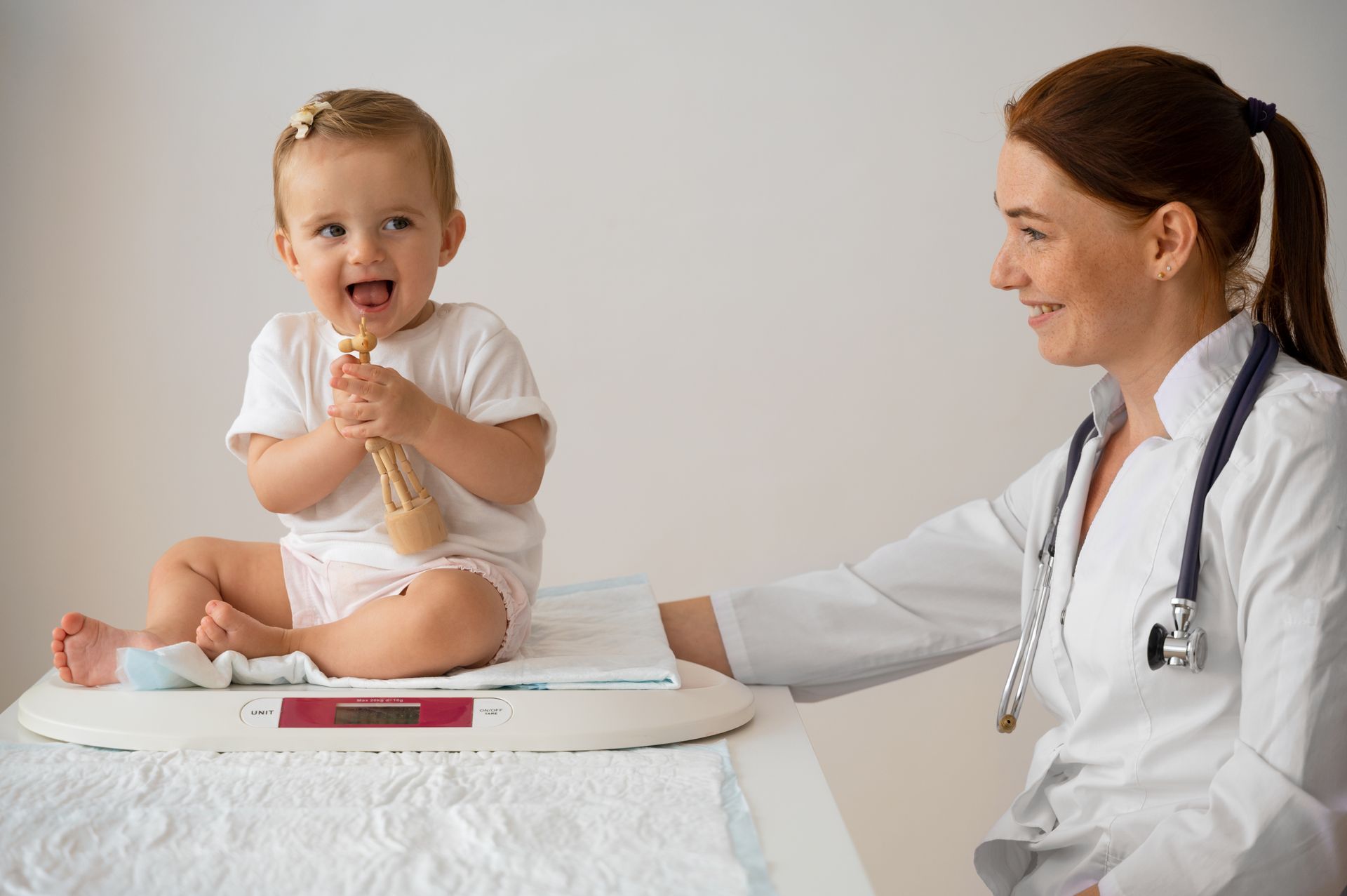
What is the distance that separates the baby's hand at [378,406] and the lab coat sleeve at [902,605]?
1.64 ft

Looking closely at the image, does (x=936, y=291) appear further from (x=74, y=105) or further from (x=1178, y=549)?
(x=74, y=105)

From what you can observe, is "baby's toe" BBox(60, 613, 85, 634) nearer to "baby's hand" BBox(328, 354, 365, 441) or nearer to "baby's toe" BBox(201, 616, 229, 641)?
"baby's toe" BBox(201, 616, 229, 641)

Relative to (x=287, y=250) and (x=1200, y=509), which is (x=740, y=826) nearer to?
(x=1200, y=509)

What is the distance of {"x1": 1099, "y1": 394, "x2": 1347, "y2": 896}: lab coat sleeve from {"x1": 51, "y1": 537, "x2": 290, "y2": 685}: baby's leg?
3.14 ft

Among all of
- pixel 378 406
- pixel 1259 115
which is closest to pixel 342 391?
pixel 378 406

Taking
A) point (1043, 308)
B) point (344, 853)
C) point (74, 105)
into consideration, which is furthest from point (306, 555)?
point (74, 105)

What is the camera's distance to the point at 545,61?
2.40m

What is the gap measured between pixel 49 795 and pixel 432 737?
1.02 feet

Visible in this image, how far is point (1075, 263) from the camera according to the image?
130 cm

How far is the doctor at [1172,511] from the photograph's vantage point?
1.08 meters

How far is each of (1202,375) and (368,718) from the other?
889 millimetres

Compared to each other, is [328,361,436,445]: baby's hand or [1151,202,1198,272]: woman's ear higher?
[1151,202,1198,272]: woman's ear

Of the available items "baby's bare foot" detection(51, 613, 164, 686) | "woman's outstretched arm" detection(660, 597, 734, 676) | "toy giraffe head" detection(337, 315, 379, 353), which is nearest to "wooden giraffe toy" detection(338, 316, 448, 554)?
"toy giraffe head" detection(337, 315, 379, 353)

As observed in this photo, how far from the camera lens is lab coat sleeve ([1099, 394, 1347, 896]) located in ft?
3.51
